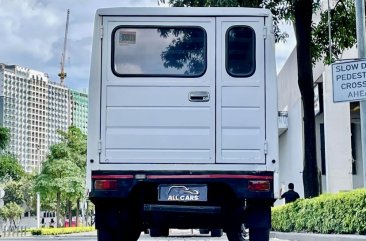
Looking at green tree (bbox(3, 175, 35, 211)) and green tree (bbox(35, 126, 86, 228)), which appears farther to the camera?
green tree (bbox(3, 175, 35, 211))

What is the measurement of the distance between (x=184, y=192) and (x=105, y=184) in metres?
0.93

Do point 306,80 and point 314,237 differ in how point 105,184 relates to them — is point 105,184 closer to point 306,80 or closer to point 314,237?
point 314,237

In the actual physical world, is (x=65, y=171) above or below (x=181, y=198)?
above

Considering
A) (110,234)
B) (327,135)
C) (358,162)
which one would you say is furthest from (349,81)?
(358,162)

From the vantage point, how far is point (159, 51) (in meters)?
8.68

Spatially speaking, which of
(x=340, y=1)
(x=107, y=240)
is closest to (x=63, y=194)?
(x=340, y=1)

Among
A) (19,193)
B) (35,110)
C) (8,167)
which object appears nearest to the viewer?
(8,167)

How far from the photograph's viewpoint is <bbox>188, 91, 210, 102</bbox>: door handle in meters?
8.59

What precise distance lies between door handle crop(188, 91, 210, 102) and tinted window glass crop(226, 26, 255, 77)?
1.31 feet

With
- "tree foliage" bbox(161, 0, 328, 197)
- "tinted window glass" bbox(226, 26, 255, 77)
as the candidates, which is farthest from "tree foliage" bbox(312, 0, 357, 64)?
"tinted window glass" bbox(226, 26, 255, 77)

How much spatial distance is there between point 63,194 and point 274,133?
38.7 metres

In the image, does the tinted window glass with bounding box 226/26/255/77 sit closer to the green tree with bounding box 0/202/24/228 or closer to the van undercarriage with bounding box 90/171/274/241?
the van undercarriage with bounding box 90/171/274/241

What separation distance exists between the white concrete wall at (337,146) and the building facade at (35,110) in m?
75.1

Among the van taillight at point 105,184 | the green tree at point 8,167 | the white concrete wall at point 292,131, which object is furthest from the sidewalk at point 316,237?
the green tree at point 8,167
